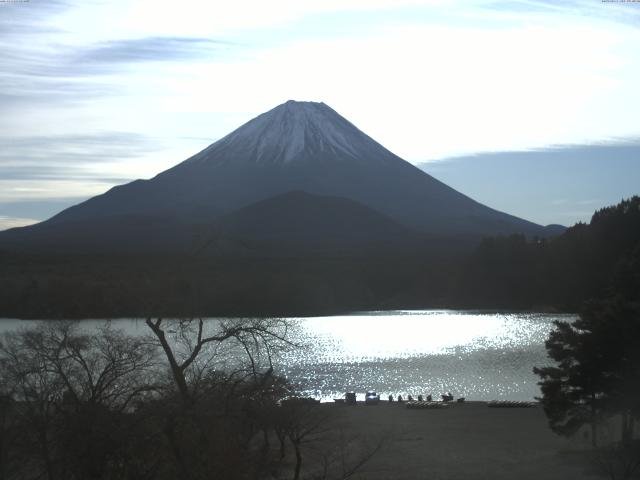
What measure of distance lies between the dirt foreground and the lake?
2687mm

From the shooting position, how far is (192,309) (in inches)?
336

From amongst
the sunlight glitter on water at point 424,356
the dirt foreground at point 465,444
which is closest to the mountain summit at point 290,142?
the sunlight glitter on water at point 424,356

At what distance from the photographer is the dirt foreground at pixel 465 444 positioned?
1454cm

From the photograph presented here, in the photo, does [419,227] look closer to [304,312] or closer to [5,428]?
[304,312]

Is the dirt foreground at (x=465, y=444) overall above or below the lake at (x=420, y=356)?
below

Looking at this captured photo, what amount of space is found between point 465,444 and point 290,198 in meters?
89.7

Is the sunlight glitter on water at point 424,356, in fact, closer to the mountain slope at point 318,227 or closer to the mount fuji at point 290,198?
the mountain slope at point 318,227

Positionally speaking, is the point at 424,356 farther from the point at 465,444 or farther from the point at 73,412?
the point at 73,412

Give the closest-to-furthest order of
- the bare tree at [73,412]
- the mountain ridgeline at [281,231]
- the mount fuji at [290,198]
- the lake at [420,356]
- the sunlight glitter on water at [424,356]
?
the bare tree at [73,412] → the lake at [420,356] → the sunlight glitter on water at [424,356] → the mountain ridgeline at [281,231] → the mount fuji at [290,198]

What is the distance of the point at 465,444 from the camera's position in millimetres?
17531

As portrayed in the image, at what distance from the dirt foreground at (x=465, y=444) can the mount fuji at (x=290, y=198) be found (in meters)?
63.9

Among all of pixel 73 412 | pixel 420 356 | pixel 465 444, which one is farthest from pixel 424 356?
pixel 73 412

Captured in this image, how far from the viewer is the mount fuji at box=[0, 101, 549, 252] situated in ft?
317

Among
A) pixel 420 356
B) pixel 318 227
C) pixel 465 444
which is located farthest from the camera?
pixel 318 227
